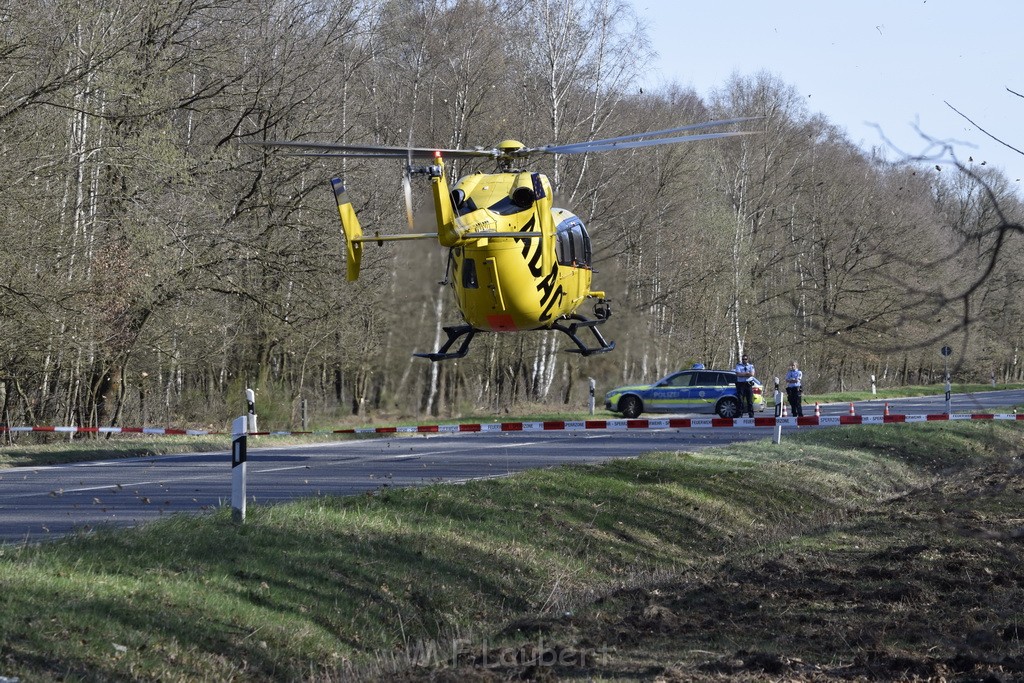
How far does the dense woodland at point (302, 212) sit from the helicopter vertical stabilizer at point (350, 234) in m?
1.23

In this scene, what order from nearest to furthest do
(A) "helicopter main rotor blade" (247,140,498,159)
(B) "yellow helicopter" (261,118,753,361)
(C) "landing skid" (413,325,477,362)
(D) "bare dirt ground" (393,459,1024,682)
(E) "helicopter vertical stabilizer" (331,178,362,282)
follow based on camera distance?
(D) "bare dirt ground" (393,459,1024,682), (A) "helicopter main rotor blade" (247,140,498,159), (B) "yellow helicopter" (261,118,753,361), (E) "helicopter vertical stabilizer" (331,178,362,282), (C) "landing skid" (413,325,477,362)

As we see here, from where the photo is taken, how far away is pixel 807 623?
9.16 meters

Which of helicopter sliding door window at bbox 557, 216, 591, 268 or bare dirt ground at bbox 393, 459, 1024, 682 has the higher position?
helicopter sliding door window at bbox 557, 216, 591, 268

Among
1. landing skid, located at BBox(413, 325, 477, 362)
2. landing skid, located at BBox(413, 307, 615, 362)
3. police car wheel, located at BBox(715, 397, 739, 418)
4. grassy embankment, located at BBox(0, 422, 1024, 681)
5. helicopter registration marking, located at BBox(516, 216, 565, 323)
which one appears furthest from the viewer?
police car wheel, located at BBox(715, 397, 739, 418)

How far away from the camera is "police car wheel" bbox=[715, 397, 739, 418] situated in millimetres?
38406

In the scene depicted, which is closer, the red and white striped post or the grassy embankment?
the grassy embankment

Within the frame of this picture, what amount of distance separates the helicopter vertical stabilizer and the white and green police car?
21.1 meters

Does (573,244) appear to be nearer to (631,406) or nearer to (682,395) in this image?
(631,406)

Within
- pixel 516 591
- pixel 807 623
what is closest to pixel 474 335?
pixel 516 591

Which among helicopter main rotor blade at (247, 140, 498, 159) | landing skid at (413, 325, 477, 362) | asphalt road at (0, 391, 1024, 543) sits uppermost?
helicopter main rotor blade at (247, 140, 498, 159)

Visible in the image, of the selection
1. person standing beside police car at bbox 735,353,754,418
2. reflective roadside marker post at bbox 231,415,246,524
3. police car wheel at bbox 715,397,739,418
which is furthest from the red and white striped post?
police car wheel at bbox 715,397,739,418

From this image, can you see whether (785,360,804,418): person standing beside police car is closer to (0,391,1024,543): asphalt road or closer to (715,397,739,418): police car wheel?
(715,397,739,418): police car wheel

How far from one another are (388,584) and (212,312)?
68.4 ft

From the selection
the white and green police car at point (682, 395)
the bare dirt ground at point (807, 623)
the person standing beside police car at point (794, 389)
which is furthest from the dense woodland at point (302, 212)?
the person standing beside police car at point (794, 389)
